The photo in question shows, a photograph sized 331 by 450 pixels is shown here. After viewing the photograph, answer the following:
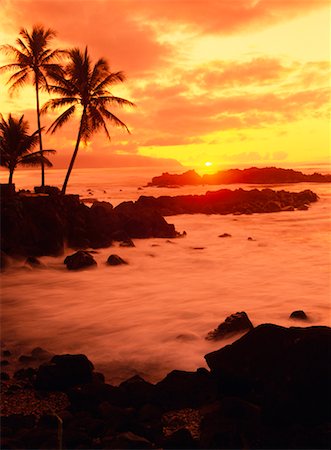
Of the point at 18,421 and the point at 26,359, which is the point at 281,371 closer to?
the point at 18,421

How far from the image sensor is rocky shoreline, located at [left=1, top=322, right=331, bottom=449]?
5.18m

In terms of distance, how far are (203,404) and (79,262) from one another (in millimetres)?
11174

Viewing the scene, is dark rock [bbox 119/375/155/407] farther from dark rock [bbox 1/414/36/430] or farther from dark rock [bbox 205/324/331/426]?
dark rock [bbox 1/414/36/430]

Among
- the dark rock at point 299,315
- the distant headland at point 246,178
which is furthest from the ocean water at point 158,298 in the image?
the distant headland at point 246,178

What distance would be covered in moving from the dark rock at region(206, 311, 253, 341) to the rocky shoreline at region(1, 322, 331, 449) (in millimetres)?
2318

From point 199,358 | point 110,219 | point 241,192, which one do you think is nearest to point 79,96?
point 110,219

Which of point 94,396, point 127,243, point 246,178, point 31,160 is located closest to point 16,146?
point 31,160

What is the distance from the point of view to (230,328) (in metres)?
9.12

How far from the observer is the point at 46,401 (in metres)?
→ 6.47

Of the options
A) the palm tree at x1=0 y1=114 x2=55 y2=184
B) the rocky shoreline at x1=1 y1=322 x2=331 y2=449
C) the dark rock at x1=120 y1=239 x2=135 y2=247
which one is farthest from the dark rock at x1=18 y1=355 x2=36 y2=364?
the palm tree at x1=0 y1=114 x2=55 y2=184

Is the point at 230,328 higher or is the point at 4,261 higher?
the point at 4,261

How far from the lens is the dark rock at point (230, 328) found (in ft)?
29.8

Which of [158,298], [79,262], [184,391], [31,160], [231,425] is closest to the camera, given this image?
[231,425]

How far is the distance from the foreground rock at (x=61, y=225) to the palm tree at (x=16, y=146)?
3063 millimetres
